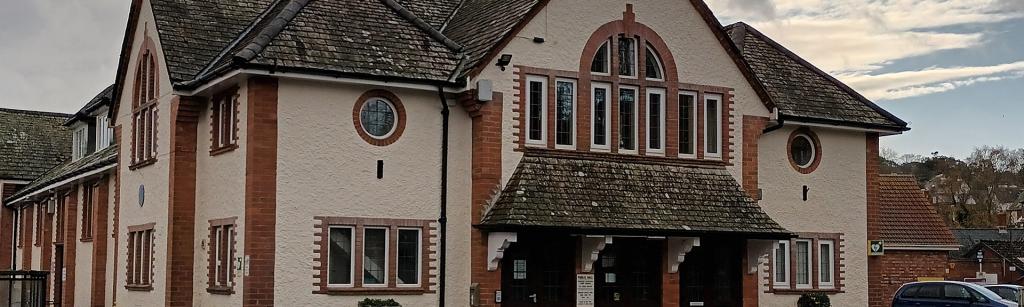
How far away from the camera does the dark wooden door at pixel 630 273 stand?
2698 centimetres

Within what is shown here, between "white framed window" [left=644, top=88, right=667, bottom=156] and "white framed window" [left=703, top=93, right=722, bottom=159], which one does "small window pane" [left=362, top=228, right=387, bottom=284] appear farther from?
"white framed window" [left=703, top=93, right=722, bottom=159]

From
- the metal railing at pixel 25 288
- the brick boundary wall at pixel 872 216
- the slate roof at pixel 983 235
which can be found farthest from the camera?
the slate roof at pixel 983 235

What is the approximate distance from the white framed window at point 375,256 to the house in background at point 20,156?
25.9 meters

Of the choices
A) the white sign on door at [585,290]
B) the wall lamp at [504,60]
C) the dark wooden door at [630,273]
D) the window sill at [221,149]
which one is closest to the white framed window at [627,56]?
→ the wall lamp at [504,60]

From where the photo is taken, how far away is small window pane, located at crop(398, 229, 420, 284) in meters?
25.4

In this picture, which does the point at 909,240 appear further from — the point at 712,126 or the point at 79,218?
the point at 79,218

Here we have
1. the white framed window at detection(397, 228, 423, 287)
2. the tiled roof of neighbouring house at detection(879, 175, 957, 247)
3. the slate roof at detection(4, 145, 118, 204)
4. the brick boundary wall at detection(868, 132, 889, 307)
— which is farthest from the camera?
the tiled roof of neighbouring house at detection(879, 175, 957, 247)

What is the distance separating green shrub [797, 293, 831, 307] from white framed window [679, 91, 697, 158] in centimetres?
472

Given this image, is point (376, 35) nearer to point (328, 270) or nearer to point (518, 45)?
point (518, 45)

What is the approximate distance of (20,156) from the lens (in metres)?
48.7

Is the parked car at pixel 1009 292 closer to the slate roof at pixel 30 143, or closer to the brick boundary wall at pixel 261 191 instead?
the brick boundary wall at pixel 261 191

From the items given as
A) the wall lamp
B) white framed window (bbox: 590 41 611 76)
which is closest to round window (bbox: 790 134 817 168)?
white framed window (bbox: 590 41 611 76)

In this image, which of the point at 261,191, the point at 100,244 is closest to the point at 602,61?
the point at 261,191

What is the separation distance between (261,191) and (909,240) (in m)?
28.0
